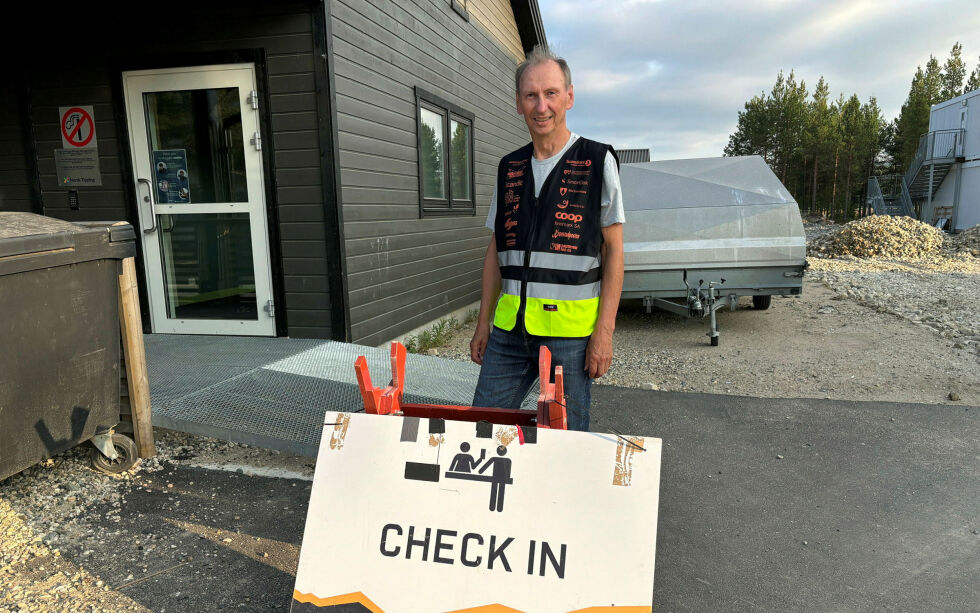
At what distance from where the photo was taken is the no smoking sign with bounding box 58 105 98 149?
557 cm

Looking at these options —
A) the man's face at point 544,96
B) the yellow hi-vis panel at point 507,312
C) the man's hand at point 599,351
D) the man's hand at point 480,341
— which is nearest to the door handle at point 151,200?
the man's hand at point 480,341

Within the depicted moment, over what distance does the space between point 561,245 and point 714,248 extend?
5.75m

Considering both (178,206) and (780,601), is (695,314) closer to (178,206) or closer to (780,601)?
(780,601)

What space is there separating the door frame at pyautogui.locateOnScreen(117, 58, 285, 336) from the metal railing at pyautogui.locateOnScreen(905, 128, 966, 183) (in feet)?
117

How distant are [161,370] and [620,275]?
3649mm

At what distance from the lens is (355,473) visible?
76.4 inches

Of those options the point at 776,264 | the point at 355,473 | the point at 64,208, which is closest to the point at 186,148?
the point at 64,208

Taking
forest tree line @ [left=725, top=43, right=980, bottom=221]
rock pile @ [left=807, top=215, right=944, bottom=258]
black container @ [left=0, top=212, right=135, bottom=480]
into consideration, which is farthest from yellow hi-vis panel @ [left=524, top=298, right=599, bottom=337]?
forest tree line @ [left=725, top=43, right=980, bottom=221]

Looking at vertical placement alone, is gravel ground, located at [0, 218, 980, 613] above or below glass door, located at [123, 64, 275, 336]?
below

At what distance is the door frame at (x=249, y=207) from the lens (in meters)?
5.32

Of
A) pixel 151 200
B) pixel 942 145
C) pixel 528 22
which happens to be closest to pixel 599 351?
pixel 151 200

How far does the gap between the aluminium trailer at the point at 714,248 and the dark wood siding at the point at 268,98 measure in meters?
3.87

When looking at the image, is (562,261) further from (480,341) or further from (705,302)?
(705,302)

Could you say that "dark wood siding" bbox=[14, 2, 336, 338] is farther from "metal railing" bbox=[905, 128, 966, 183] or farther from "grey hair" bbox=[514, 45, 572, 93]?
"metal railing" bbox=[905, 128, 966, 183]
